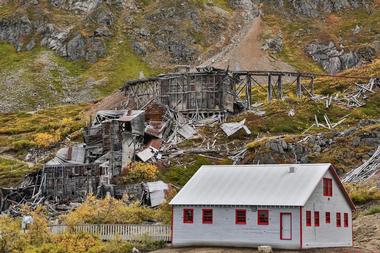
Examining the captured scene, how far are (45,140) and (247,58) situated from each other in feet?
278

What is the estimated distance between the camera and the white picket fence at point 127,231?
46406 mm

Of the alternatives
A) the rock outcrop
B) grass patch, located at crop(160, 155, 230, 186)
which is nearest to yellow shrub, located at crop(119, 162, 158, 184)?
grass patch, located at crop(160, 155, 230, 186)

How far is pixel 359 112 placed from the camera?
92.5 metres

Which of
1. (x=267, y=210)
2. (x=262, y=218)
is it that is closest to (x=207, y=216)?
(x=262, y=218)

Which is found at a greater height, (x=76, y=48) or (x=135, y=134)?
(x=76, y=48)

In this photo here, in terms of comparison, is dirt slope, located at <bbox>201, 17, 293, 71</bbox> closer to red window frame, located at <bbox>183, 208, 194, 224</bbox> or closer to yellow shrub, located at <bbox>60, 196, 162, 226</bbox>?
yellow shrub, located at <bbox>60, 196, 162, 226</bbox>

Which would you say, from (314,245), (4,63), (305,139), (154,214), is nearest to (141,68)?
(4,63)

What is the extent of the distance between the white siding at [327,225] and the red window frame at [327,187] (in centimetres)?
21

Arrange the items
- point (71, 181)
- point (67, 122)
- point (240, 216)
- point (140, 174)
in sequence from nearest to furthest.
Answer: point (240, 216) < point (140, 174) < point (71, 181) < point (67, 122)

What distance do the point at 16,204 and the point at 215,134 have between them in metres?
25.5

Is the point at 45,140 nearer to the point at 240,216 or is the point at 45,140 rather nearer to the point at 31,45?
the point at 240,216

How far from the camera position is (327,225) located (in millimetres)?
45156

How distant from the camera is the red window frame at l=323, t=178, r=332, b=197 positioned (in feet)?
149

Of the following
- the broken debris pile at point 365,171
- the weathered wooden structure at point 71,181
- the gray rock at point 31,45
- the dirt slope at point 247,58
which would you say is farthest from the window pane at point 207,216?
the gray rock at point 31,45
